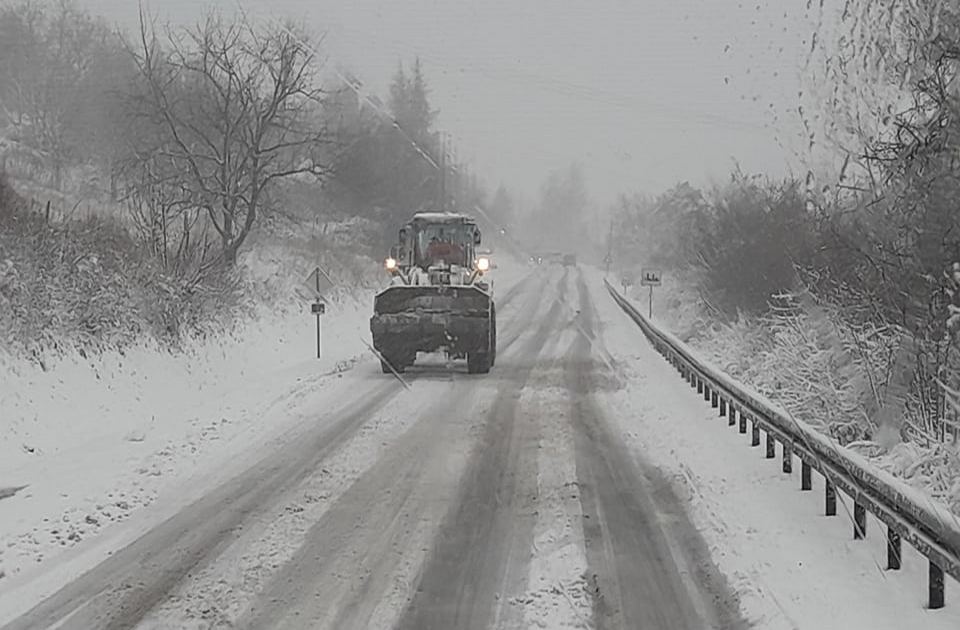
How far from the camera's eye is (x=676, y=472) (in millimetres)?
10883

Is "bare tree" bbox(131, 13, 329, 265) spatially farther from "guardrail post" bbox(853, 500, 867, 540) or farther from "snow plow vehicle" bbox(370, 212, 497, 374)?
"guardrail post" bbox(853, 500, 867, 540)

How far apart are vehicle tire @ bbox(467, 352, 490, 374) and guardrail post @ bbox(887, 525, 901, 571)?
43.9 ft

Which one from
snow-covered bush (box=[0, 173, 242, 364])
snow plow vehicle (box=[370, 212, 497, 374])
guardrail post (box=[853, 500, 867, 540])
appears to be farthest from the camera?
snow plow vehicle (box=[370, 212, 497, 374])

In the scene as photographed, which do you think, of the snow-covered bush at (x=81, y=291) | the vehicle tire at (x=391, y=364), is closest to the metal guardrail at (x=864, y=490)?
the vehicle tire at (x=391, y=364)

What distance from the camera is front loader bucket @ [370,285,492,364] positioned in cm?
2014

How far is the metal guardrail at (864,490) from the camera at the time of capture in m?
6.20

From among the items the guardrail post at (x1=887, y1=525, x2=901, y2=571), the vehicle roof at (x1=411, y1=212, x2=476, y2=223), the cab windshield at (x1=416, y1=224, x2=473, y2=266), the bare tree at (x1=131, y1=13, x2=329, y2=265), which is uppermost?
the bare tree at (x1=131, y1=13, x2=329, y2=265)

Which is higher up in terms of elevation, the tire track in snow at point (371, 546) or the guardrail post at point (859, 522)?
the guardrail post at point (859, 522)

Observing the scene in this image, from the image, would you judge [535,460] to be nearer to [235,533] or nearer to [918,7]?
[235,533]

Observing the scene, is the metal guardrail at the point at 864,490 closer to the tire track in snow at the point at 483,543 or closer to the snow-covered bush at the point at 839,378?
the snow-covered bush at the point at 839,378

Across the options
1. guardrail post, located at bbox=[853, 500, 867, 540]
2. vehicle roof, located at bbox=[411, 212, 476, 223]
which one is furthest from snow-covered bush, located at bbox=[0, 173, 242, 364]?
guardrail post, located at bbox=[853, 500, 867, 540]

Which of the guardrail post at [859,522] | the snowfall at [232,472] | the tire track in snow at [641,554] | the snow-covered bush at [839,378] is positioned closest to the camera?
the tire track in snow at [641,554]

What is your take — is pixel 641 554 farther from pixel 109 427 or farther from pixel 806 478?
pixel 109 427

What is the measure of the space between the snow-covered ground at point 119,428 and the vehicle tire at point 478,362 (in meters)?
2.56
